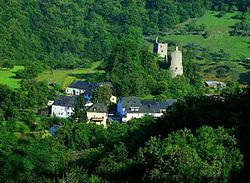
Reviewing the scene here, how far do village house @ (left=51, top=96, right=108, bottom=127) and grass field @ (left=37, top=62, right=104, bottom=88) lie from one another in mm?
7471

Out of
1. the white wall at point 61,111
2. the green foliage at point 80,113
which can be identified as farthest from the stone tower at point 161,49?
the green foliage at point 80,113

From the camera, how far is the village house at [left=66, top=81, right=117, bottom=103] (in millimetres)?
51281

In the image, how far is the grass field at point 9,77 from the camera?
2097 inches

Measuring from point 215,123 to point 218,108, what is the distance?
62.3 inches

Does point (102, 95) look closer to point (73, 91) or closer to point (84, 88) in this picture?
point (84, 88)

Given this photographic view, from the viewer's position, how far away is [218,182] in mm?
16812

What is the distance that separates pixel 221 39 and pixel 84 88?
30040 mm

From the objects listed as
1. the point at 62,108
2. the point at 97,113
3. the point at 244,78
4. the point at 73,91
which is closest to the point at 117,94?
the point at 73,91

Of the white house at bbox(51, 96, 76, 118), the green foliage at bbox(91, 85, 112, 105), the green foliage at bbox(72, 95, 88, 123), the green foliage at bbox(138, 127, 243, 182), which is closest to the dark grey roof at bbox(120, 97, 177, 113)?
the green foliage at bbox(91, 85, 112, 105)

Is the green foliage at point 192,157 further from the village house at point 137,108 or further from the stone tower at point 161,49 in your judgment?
the stone tower at point 161,49

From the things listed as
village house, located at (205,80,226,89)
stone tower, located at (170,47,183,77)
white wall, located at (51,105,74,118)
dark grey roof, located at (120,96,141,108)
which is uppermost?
stone tower, located at (170,47,183,77)

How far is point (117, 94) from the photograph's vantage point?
52.9 meters

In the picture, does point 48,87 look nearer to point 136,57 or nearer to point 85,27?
point 136,57

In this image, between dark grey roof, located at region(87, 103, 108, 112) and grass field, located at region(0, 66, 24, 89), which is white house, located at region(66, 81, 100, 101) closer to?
grass field, located at region(0, 66, 24, 89)
